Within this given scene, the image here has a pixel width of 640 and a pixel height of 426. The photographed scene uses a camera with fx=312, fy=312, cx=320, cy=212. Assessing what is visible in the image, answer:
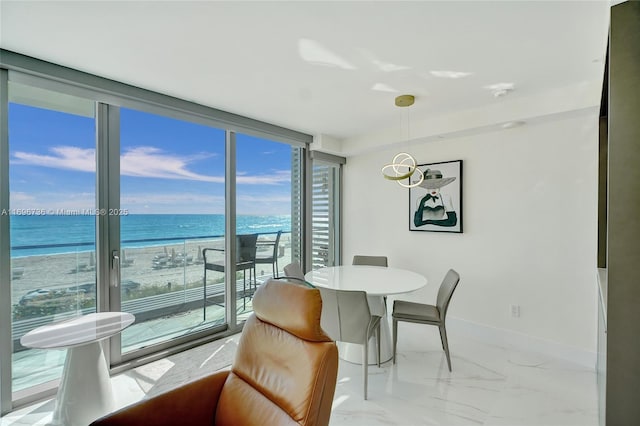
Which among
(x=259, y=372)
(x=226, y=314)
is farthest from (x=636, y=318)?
(x=226, y=314)

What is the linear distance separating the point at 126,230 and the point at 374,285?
222 cm

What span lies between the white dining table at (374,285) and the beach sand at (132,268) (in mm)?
1166

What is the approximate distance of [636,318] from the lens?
1237 mm

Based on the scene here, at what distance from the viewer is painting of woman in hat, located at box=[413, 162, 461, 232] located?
3659mm

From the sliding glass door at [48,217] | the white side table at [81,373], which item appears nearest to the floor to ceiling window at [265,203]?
the sliding glass door at [48,217]

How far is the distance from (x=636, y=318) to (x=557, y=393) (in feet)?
5.20

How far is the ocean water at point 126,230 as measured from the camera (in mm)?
2244

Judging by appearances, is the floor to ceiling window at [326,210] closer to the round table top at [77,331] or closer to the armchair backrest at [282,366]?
the round table top at [77,331]

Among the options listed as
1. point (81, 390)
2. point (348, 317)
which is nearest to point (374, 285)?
point (348, 317)

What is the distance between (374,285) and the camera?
271cm

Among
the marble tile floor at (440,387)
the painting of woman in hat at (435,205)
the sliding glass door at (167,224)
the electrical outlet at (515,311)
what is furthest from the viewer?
the painting of woman in hat at (435,205)

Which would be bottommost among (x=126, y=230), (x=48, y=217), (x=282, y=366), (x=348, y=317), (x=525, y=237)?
(x=348, y=317)

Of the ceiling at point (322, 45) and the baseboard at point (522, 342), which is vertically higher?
the ceiling at point (322, 45)

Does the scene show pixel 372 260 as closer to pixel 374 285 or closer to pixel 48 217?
pixel 374 285
